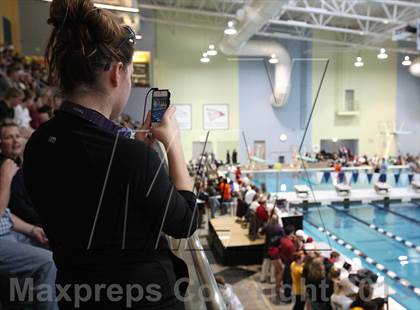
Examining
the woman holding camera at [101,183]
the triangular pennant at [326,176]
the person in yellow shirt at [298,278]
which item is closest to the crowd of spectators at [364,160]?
the triangular pennant at [326,176]

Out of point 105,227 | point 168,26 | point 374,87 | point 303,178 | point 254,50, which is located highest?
point 168,26

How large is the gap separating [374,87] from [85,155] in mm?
2650

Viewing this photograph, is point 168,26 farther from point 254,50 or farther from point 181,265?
point 181,265

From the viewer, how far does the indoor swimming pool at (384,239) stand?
4.13m

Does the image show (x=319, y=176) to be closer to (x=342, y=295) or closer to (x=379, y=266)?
(x=379, y=266)

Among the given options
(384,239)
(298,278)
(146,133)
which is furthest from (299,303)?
(384,239)

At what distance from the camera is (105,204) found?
1.52 feet

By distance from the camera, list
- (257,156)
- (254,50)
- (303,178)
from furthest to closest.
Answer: (254,50)
(257,156)
(303,178)

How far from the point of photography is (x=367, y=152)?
3068 millimetres

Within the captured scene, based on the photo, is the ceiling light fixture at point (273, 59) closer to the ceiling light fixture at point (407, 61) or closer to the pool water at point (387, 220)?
the ceiling light fixture at point (407, 61)

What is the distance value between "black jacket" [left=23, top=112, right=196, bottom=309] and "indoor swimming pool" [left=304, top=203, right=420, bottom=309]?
373cm

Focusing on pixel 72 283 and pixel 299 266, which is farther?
pixel 299 266

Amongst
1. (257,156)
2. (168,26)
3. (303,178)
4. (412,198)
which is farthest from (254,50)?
(412,198)

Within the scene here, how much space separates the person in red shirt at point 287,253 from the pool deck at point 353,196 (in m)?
0.27
